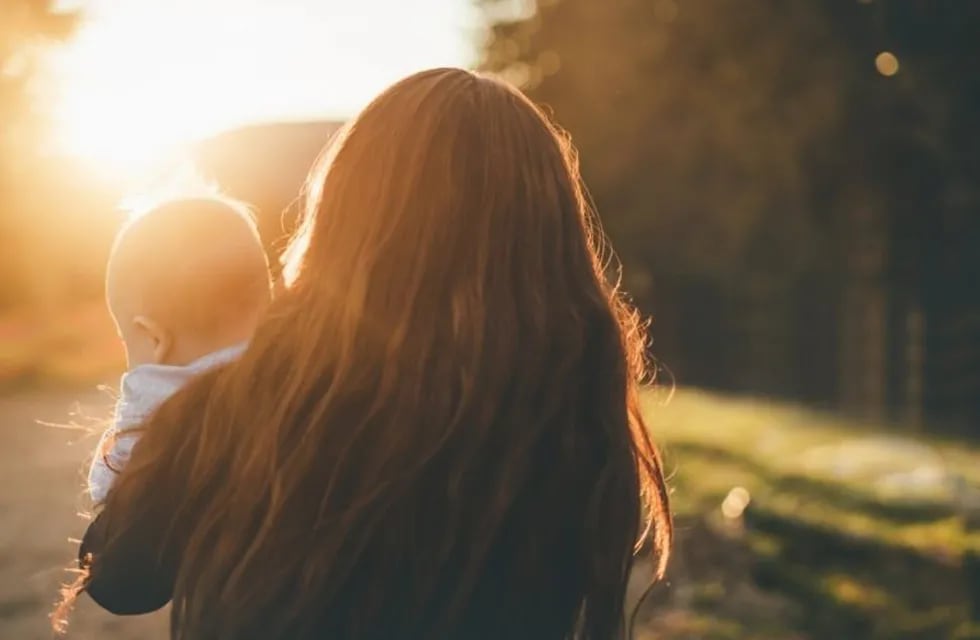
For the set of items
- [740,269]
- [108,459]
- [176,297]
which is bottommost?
[740,269]

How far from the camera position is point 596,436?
6.07 ft

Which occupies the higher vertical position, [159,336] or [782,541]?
[159,336]

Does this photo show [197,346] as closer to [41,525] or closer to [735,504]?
[735,504]

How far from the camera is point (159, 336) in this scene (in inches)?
76.9

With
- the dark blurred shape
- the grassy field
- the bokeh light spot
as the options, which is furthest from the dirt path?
the dark blurred shape

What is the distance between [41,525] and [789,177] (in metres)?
8.11

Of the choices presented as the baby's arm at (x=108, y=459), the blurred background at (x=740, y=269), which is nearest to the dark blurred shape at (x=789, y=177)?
the blurred background at (x=740, y=269)

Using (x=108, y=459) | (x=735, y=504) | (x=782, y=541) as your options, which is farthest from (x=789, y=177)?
(x=108, y=459)

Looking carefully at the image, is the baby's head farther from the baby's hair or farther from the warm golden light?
the warm golden light

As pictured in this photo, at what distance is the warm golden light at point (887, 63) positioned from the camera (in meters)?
10.9

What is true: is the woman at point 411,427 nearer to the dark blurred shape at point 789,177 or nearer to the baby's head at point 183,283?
the baby's head at point 183,283

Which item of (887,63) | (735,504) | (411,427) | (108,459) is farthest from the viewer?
(887,63)

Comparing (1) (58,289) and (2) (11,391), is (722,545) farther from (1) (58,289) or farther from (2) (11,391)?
(1) (58,289)

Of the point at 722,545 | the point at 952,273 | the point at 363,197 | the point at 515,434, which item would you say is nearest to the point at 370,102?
the point at 363,197
